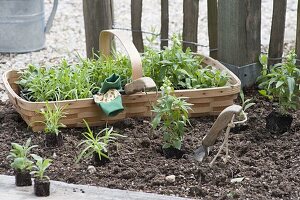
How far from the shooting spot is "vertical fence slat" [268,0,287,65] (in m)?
4.46

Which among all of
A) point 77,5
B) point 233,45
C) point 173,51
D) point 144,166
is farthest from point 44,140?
point 77,5

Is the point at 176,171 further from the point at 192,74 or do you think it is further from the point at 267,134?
the point at 192,74

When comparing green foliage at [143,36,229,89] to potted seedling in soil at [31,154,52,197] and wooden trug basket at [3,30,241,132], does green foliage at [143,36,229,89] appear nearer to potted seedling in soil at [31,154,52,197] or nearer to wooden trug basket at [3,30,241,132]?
wooden trug basket at [3,30,241,132]

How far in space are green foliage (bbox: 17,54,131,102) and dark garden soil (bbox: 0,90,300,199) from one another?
7.0 inches

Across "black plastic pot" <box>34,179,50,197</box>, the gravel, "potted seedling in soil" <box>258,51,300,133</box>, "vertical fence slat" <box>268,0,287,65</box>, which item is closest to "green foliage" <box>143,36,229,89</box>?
"potted seedling in soil" <box>258,51,300,133</box>

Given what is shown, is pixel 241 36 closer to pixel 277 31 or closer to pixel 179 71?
pixel 277 31

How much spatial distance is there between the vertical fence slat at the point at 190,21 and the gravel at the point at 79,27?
4.60 ft

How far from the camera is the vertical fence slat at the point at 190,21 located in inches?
183

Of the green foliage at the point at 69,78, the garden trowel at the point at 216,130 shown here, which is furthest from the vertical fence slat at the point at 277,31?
the garden trowel at the point at 216,130

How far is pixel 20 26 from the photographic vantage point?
21.4 ft

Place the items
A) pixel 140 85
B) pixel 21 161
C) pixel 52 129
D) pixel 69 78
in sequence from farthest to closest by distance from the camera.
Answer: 1. pixel 69 78
2. pixel 140 85
3. pixel 52 129
4. pixel 21 161

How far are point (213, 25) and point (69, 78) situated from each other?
1.11 meters

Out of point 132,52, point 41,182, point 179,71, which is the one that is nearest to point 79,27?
point 179,71

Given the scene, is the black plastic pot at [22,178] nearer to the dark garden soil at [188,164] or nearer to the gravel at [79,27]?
the dark garden soil at [188,164]
